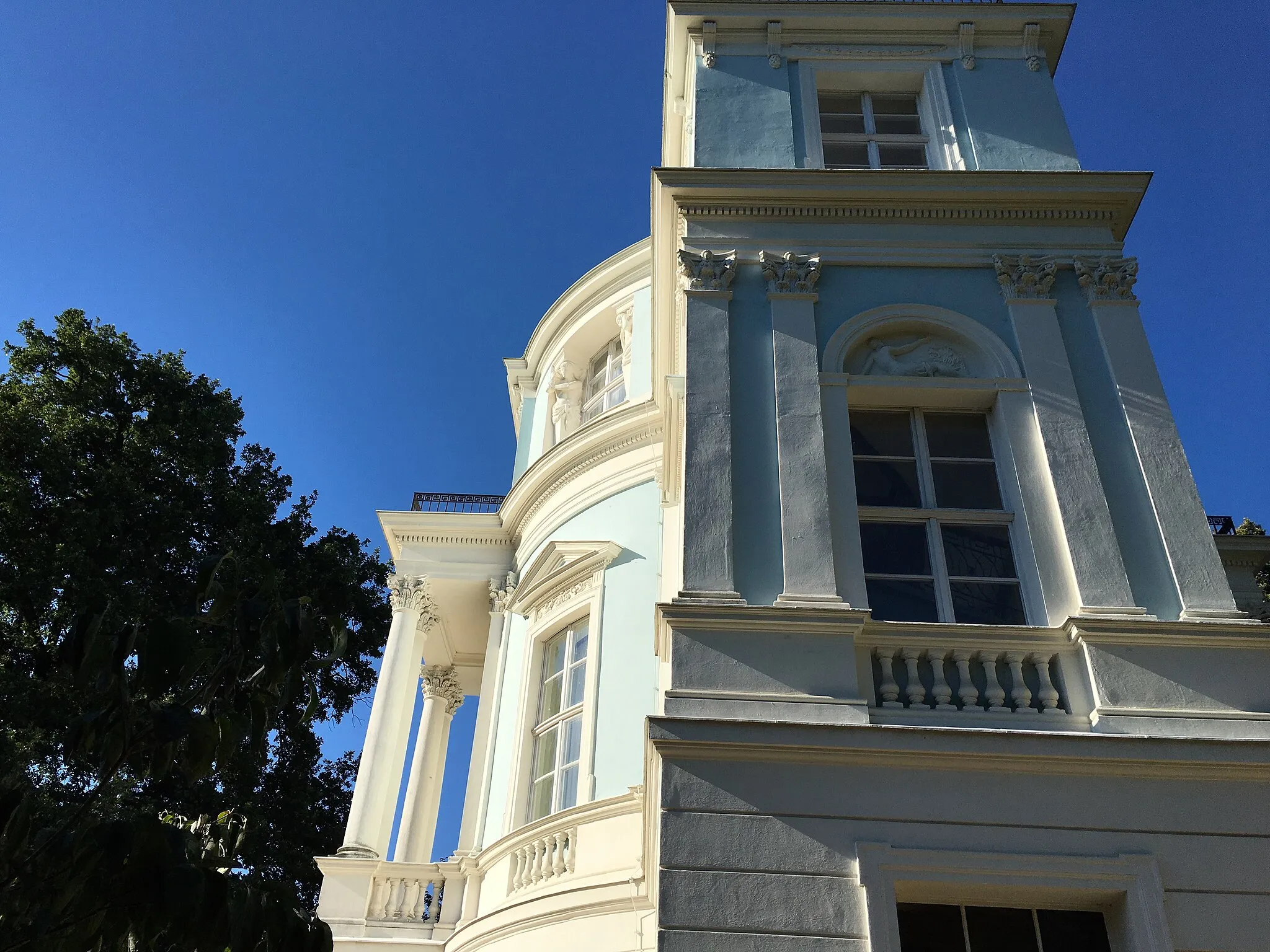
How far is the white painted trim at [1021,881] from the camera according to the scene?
19.1 ft

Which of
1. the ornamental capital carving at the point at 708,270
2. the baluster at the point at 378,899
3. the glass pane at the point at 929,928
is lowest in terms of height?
the glass pane at the point at 929,928

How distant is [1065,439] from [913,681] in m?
2.51

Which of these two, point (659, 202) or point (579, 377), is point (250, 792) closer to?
point (579, 377)

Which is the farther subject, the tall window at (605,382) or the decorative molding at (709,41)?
the tall window at (605,382)

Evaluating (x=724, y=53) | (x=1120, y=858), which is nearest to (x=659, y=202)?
(x=724, y=53)

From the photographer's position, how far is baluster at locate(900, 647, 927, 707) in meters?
6.66

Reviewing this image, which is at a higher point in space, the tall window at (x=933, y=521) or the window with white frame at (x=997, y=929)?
the tall window at (x=933, y=521)

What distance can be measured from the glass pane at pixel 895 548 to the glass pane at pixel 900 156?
4.91 metres

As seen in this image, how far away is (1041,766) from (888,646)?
3.92 ft

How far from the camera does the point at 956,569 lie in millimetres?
7562

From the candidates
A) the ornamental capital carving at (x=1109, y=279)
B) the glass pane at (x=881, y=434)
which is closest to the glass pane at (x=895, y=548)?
the glass pane at (x=881, y=434)

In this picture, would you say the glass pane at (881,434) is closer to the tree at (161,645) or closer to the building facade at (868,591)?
the building facade at (868,591)

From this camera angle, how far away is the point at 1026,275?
29.2ft

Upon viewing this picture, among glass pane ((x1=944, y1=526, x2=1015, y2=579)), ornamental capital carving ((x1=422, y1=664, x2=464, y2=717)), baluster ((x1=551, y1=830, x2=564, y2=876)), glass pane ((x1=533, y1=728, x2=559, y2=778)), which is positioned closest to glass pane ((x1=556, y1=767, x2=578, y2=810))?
glass pane ((x1=533, y1=728, x2=559, y2=778))
